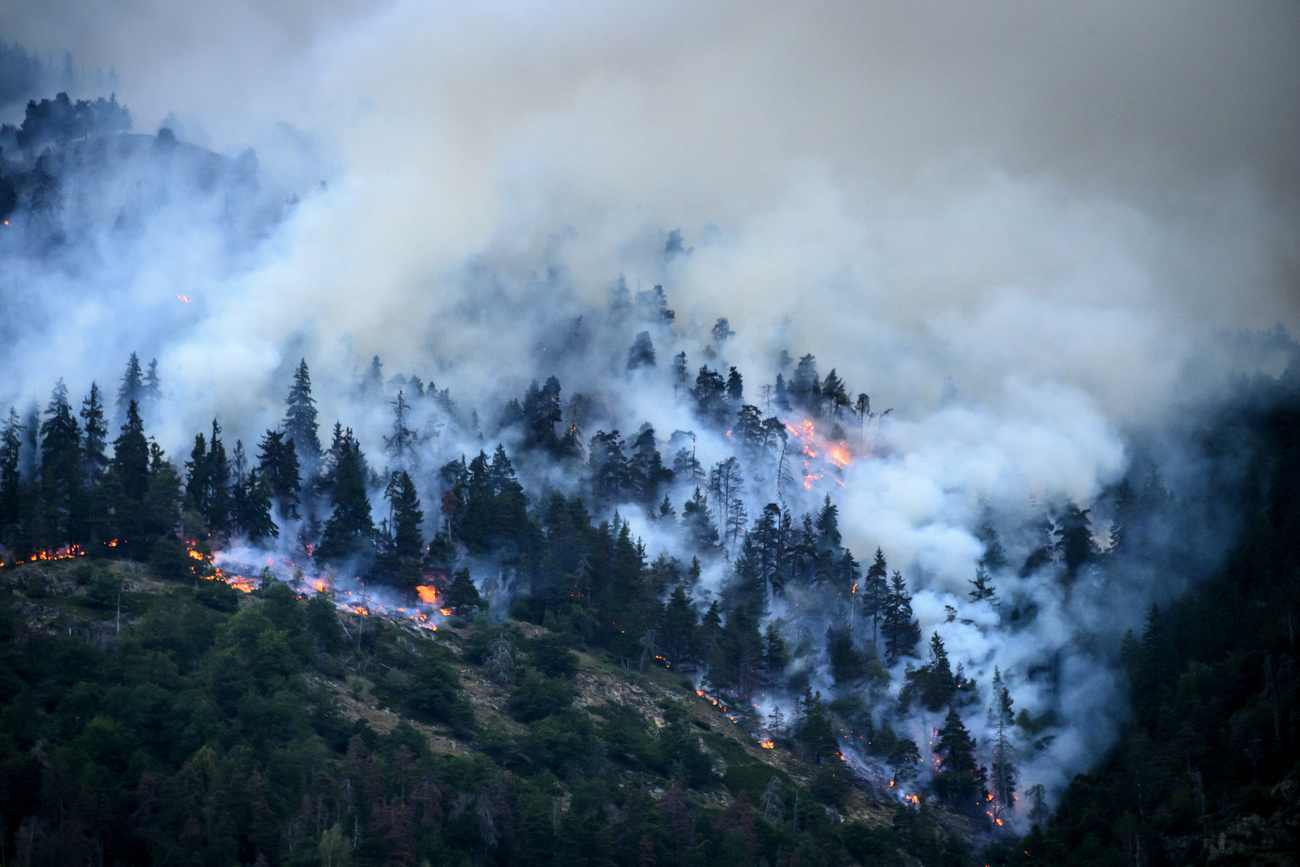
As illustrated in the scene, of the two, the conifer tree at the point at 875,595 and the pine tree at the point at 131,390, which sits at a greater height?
the pine tree at the point at 131,390

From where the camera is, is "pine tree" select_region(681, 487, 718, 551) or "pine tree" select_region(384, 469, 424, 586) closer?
"pine tree" select_region(384, 469, 424, 586)

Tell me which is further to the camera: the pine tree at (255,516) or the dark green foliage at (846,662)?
the dark green foliage at (846,662)

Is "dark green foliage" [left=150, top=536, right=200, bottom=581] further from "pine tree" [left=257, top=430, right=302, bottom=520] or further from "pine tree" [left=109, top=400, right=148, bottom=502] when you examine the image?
"pine tree" [left=257, top=430, right=302, bottom=520]

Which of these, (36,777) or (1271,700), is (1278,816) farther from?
(36,777)

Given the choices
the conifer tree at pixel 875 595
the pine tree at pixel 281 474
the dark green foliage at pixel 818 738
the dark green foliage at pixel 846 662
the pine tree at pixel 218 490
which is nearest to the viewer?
the pine tree at pixel 218 490

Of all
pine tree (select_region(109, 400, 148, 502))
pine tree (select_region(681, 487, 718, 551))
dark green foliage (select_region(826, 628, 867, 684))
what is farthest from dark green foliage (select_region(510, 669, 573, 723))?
pine tree (select_region(681, 487, 718, 551))

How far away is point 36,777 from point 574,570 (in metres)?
79.8

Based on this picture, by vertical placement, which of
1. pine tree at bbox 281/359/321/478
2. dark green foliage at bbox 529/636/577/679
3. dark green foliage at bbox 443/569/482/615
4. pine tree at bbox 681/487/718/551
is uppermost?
pine tree at bbox 281/359/321/478

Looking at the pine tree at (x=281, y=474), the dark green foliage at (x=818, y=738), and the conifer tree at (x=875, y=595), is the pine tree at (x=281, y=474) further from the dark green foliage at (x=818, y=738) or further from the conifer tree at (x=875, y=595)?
the conifer tree at (x=875, y=595)

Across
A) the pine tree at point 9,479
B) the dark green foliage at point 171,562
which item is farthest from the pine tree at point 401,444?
the dark green foliage at point 171,562

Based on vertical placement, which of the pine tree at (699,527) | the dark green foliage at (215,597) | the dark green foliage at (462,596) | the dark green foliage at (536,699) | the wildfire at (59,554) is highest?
the pine tree at (699,527)

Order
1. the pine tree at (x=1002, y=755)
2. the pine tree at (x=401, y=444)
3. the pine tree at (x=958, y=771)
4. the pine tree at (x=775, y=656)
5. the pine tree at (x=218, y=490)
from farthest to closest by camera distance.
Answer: the pine tree at (x=401, y=444) → the pine tree at (x=775, y=656) → the pine tree at (x=1002, y=755) → the pine tree at (x=958, y=771) → the pine tree at (x=218, y=490)

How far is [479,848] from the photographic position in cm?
11931

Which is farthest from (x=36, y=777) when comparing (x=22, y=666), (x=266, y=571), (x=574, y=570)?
(x=574, y=570)
